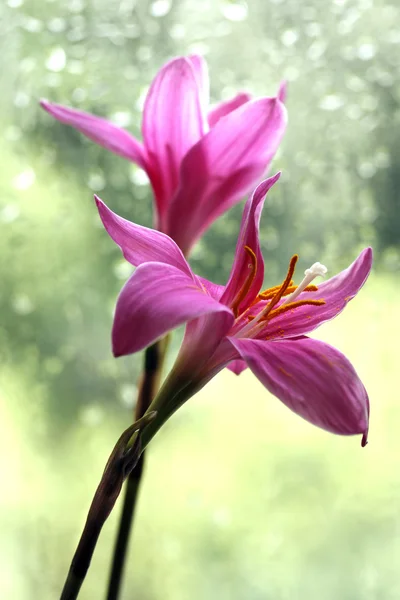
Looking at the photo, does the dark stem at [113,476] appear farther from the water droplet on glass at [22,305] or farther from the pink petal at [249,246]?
the water droplet on glass at [22,305]

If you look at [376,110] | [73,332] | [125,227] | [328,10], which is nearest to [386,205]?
[376,110]

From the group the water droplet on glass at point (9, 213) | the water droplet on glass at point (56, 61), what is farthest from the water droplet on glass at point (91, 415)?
the water droplet on glass at point (56, 61)

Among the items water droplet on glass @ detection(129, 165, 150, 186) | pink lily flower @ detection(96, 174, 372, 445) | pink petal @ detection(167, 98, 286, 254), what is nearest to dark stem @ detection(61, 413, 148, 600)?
pink lily flower @ detection(96, 174, 372, 445)

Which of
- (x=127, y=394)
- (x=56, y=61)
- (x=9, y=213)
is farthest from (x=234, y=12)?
(x=127, y=394)

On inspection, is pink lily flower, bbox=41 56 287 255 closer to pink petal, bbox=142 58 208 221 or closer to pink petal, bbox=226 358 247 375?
pink petal, bbox=142 58 208 221

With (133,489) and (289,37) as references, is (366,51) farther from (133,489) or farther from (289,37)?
(133,489)
